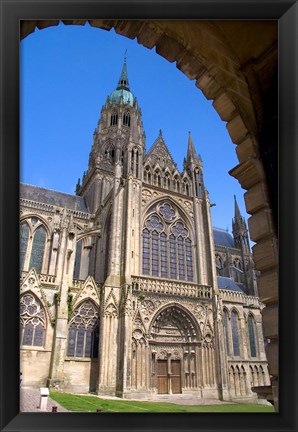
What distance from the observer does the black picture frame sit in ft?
6.81

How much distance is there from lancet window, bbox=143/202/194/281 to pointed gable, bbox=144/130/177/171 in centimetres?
408

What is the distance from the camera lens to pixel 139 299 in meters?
19.7

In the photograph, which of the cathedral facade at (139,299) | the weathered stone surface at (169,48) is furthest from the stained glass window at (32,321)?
the weathered stone surface at (169,48)

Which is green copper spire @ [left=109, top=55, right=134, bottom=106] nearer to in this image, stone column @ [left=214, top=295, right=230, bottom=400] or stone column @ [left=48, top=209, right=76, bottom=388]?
stone column @ [left=48, top=209, right=76, bottom=388]

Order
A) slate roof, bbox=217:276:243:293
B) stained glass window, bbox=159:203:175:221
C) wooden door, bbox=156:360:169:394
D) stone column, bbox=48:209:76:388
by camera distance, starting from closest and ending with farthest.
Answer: stone column, bbox=48:209:76:388 < wooden door, bbox=156:360:169:394 < stained glass window, bbox=159:203:175:221 < slate roof, bbox=217:276:243:293

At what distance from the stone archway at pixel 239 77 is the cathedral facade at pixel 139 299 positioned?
14197 mm

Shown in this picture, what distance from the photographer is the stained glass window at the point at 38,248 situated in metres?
25.5

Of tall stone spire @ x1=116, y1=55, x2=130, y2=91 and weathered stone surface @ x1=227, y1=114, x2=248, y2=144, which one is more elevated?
tall stone spire @ x1=116, y1=55, x2=130, y2=91

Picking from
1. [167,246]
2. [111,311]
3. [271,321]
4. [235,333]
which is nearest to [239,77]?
[271,321]

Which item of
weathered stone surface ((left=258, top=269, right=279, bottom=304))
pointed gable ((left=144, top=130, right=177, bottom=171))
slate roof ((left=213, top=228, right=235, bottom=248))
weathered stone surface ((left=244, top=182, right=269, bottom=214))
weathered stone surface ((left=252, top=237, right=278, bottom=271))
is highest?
pointed gable ((left=144, top=130, right=177, bottom=171))

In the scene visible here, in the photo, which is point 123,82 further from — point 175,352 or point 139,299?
point 175,352

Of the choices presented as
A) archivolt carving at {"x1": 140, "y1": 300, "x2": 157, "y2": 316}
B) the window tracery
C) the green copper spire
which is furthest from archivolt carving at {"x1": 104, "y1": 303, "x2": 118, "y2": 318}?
the green copper spire
